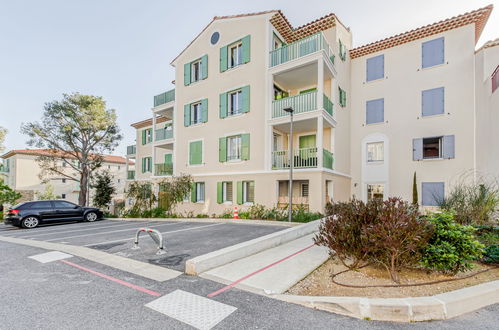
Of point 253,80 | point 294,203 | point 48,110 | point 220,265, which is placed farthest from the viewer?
point 48,110

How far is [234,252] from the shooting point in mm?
5145

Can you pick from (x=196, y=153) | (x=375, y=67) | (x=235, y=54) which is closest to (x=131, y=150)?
(x=196, y=153)

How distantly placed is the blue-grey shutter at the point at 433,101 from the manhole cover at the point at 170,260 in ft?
50.7

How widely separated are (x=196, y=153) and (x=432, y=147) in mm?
14783

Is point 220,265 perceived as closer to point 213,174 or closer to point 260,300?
point 260,300

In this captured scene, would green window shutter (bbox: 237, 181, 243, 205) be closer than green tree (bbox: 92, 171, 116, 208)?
Yes

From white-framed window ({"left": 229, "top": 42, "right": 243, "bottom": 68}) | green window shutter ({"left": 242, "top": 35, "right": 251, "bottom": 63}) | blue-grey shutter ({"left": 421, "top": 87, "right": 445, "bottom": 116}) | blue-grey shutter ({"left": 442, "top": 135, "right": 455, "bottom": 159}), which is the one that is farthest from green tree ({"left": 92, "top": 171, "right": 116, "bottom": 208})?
blue-grey shutter ({"left": 442, "top": 135, "right": 455, "bottom": 159})

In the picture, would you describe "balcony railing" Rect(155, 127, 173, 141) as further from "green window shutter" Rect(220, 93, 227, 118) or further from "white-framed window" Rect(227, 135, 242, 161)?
"white-framed window" Rect(227, 135, 242, 161)

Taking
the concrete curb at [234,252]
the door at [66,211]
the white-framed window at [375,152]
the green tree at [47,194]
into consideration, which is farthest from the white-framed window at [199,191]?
the green tree at [47,194]

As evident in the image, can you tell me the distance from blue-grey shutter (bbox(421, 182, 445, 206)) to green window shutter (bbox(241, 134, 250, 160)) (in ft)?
34.3

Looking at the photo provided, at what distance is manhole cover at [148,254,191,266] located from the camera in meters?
5.11

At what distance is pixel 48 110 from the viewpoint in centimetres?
2077

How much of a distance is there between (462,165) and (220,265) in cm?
1453

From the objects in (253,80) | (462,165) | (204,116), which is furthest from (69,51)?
(462,165)
